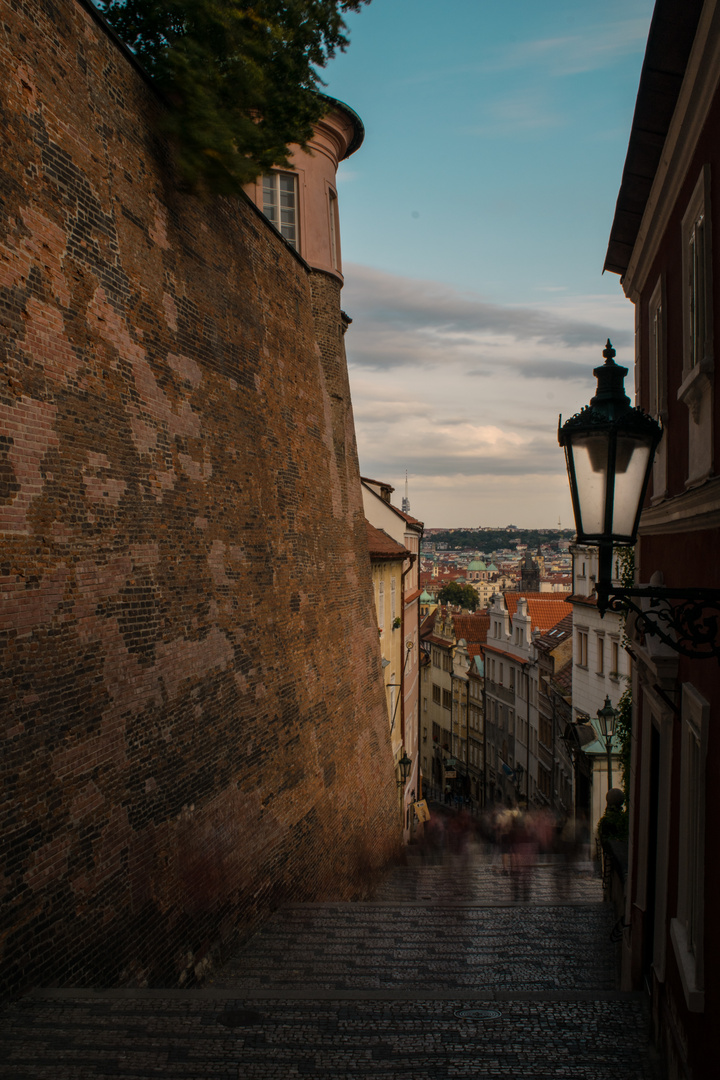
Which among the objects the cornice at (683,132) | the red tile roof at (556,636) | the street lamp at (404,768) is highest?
the cornice at (683,132)

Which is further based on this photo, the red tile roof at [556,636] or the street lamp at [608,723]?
the red tile roof at [556,636]

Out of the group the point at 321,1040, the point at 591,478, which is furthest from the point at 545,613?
the point at 591,478

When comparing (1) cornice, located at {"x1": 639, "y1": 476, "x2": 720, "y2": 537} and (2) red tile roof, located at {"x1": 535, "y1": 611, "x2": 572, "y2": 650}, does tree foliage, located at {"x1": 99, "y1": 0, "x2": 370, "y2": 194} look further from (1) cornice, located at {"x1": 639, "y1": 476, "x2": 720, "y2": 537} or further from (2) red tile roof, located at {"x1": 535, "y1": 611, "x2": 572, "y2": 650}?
(2) red tile roof, located at {"x1": 535, "y1": 611, "x2": 572, "y2": 650}

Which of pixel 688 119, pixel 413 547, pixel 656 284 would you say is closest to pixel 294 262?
pixel 656 284

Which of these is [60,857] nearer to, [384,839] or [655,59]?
[655,59]

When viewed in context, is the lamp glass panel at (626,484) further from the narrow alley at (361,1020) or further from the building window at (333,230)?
the building window at (333,230)

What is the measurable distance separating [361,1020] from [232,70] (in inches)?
331

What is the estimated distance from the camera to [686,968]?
4684 mm

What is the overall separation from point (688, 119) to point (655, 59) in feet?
1.31

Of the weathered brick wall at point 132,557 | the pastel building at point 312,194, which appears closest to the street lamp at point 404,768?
the weathered brick wall at point 132,557

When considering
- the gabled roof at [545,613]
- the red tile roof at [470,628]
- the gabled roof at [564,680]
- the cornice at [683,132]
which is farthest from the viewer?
the red tile roof at [470,628]

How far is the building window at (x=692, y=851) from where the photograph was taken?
15.0 ft

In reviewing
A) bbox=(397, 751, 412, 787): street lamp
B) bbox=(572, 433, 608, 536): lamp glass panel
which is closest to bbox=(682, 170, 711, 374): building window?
bbox=(572, 433, 608, 536): lamp glass panel

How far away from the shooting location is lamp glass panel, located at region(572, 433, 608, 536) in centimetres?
398
